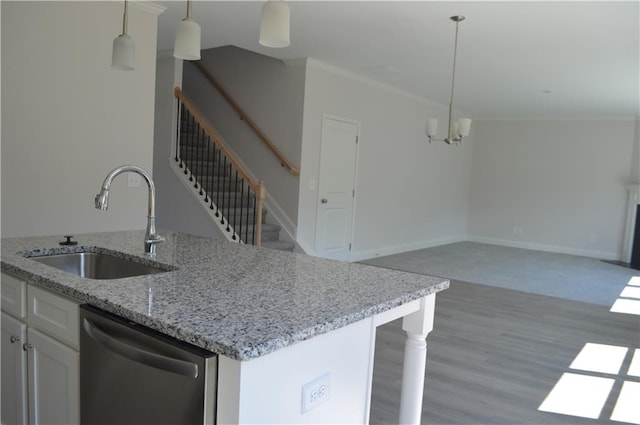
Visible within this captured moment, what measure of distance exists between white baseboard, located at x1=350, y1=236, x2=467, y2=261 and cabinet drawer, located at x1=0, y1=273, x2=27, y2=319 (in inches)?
217

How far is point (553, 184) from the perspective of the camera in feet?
31.8

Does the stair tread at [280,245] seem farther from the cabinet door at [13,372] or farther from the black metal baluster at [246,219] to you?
the cabinet door at [13,372]

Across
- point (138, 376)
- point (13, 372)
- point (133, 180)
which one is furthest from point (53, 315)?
point (133, 180)

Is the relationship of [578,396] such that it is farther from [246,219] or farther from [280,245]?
[246,219]

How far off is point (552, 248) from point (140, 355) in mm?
9876

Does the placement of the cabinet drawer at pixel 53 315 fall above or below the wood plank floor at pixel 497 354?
above

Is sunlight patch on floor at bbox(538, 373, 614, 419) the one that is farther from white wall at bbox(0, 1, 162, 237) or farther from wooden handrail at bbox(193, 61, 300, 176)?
wooden handrail at bbox(193, 61, 300, 176)

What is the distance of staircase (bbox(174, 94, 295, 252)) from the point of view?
5.66 m

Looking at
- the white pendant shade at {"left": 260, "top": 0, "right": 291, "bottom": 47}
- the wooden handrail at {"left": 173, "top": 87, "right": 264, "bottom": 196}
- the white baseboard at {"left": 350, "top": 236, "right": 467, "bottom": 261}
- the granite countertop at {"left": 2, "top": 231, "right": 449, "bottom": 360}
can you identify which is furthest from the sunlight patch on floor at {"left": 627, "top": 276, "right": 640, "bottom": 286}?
the white pendant shade at {"left": 260, "top": 0, "right": 291, "bottom": 47}

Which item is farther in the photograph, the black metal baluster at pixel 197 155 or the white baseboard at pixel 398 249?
the white baseboard at pixel 398 249

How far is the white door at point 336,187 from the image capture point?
650 cm

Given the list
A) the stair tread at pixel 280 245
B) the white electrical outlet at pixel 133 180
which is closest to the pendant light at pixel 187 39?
the white electrical outlet at pixel 133 180

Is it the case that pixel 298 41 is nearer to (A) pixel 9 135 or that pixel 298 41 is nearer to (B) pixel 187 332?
(A) pixel 9 135

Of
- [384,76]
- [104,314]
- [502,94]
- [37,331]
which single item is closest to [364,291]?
[104,314]
